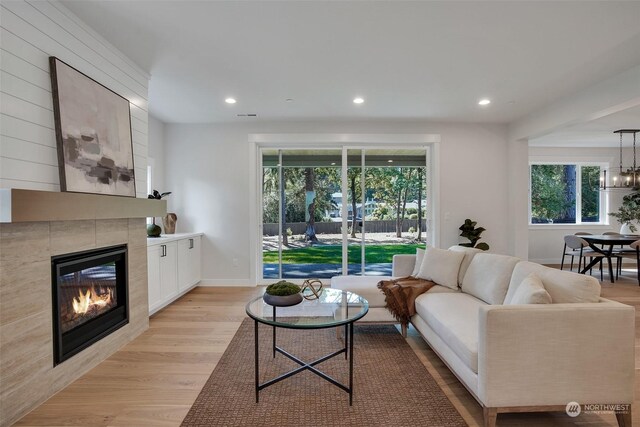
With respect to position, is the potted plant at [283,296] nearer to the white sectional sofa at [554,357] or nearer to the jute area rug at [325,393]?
the jute area rug at [325,393]

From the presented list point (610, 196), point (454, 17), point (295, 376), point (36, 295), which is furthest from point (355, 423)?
point (610, 196)

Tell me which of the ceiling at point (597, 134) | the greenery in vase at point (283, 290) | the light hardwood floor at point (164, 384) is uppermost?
the ceiling at point (597, 134)

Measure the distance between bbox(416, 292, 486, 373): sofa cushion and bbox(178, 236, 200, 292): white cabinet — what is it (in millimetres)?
3134

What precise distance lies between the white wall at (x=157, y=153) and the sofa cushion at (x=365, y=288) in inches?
128

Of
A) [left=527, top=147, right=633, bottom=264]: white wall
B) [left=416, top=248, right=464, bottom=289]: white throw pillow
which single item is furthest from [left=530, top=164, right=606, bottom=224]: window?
[left=416, top=248, right=464, bottom=289]: white throw pillow

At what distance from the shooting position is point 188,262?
4684 millimetres

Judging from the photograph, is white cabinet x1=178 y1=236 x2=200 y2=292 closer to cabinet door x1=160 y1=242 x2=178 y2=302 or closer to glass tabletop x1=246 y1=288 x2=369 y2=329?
cabinet door x1=160 y1=242 x2=178 y2=302

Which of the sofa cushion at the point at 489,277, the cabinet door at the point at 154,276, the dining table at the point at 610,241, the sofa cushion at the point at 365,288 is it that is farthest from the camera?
the dining table at the point at 610,241

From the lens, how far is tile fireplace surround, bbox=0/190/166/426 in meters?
1.82

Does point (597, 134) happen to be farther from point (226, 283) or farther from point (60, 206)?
point (60, 206)

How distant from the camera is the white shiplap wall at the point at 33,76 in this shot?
1873 mm

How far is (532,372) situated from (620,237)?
576cm

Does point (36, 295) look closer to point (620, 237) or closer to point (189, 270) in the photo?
point (189, 270)

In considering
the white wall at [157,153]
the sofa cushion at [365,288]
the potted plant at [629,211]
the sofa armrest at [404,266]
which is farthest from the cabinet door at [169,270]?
the potted plant at [629,211]
